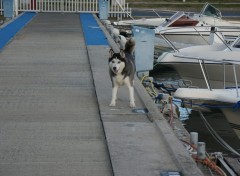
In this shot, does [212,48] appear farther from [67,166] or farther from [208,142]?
[67,166]

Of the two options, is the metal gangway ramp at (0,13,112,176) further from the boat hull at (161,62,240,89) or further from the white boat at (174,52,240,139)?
the boat hull at (161,62,240,89)

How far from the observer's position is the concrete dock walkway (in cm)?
729

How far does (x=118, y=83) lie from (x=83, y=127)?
149 centimetres

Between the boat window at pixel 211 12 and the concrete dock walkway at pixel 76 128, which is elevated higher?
the boat window at pixel 211 12

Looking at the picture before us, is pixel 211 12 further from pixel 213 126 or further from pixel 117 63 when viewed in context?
pixel 117 63

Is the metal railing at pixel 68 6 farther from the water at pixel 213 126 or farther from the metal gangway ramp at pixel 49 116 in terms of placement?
the water at pixel 213 126

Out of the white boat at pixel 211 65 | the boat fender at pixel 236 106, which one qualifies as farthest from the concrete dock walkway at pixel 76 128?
the white boat at pixel 211 65

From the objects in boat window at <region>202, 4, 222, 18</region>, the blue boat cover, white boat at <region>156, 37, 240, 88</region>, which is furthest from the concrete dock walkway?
boat window at <region>202, 4, 222, 18</region>

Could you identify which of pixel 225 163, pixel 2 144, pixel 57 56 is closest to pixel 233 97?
pixel 225 163

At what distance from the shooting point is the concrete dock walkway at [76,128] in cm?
729

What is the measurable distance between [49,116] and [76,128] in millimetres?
876

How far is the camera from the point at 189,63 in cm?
1570

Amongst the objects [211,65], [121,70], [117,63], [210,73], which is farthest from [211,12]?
[117,63]

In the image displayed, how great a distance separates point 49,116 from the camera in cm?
984
